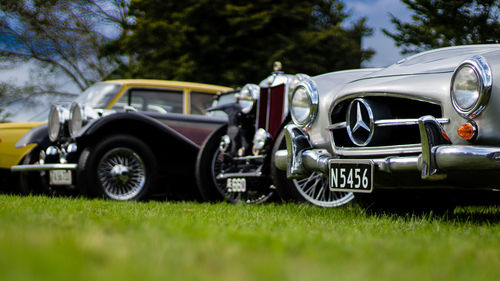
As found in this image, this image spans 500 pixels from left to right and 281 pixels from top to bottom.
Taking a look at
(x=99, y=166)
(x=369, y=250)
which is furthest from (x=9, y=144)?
(x=369, y=250)

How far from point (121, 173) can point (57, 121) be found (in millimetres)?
1088

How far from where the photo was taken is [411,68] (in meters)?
4.05

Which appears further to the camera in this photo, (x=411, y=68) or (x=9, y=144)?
(x=9, y=144)

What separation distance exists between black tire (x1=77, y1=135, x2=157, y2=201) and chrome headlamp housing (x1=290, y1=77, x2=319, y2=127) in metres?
2.28

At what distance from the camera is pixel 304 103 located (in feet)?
15.0

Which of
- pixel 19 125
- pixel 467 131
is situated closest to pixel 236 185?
pixel 467 131

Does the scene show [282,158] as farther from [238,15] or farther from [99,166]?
[238,15]

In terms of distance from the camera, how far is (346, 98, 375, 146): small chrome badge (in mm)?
3881

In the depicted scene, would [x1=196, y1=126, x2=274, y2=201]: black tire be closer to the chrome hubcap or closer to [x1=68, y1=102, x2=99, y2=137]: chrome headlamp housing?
the chrome hubcap

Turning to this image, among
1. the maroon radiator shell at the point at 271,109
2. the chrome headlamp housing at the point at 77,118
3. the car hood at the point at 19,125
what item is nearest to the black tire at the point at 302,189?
the maroon radiator shell at the point at 271,109

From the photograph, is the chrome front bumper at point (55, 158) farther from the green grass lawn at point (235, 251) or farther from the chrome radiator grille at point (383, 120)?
the chrome radiator grille at point (383, 120)

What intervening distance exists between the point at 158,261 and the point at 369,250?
Result: 0.90m

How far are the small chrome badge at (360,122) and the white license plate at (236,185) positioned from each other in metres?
1.60

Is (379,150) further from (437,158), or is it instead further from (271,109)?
(271,109)
